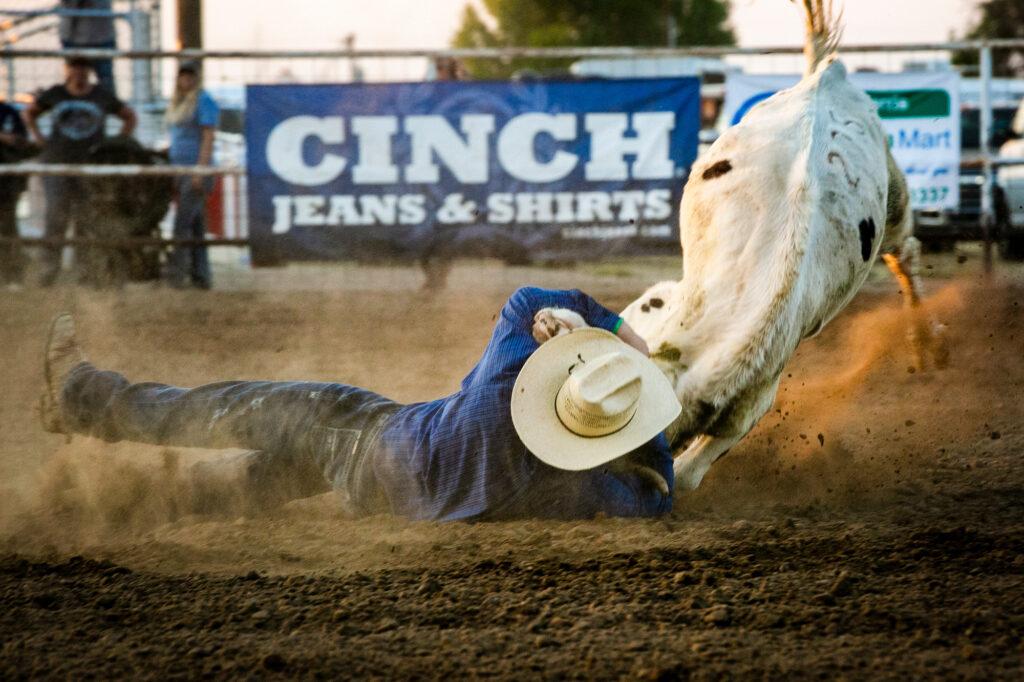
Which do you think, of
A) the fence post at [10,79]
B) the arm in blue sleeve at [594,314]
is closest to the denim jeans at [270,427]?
the arm in blue sleeve at [594,314]

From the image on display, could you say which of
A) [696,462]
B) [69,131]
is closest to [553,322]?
[696,462]

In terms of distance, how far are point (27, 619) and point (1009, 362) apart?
554 cm

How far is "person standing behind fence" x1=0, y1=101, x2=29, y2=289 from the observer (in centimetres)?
955

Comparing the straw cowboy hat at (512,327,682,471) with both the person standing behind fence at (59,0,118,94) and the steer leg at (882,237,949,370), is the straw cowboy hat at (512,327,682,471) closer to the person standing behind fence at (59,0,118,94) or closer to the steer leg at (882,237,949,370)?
the steer leg at (882,237,949,370)

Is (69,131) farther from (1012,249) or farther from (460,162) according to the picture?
(1012,249)

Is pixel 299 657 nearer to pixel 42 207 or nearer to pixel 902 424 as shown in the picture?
pixel 902 424

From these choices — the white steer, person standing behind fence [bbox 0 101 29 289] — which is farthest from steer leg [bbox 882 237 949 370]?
person standing behind fence [bbox 0 101 29 289]

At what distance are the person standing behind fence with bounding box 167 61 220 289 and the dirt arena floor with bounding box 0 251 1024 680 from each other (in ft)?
11.3

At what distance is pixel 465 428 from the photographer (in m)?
3.79

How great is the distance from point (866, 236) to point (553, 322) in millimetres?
1514

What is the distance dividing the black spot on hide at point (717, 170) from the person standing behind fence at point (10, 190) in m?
6.50

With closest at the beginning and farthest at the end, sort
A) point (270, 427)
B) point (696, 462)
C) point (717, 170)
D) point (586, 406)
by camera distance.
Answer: point (586, 406)
point (270, 427)
point (696, 462)
point (717, 170)

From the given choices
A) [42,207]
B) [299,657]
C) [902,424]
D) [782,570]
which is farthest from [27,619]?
[42,207]

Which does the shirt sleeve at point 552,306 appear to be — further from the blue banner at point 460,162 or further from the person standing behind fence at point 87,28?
the person standing behind fence at point 87,28
